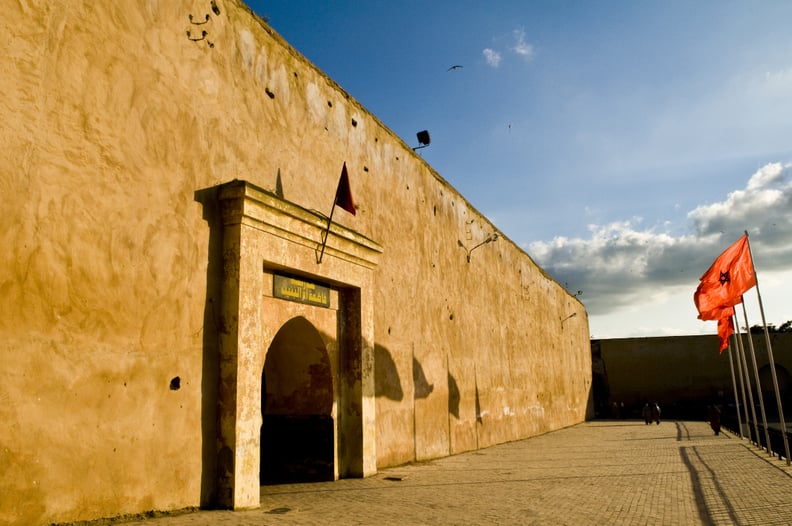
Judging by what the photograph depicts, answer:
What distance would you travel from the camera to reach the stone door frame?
261 inches

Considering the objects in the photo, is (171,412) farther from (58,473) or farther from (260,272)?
(260,272)

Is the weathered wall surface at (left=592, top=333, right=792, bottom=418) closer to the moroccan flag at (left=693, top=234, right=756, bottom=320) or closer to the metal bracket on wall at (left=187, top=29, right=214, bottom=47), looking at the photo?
the moroccan flag at (left=693, top=234, right=756, bottom=320)

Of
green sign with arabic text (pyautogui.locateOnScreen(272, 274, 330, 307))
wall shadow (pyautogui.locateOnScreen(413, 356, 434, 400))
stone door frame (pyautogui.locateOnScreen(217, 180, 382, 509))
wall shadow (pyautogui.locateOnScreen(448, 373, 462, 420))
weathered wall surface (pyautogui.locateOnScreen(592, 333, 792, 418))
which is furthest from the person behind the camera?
weathered wall surface (pyautogui.locateOnScreen(592, 333, 792, 418))

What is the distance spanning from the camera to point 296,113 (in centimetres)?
884

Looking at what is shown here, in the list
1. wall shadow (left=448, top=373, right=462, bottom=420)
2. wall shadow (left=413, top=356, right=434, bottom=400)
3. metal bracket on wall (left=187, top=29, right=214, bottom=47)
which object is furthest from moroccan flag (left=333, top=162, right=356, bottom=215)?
wall shadow (left=448, top=373, right=462, bottom=420)

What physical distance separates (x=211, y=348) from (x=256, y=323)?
603 millimetres

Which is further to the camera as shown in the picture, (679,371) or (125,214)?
(679,371)

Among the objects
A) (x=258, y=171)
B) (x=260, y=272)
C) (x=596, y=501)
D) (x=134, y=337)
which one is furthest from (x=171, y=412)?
(x=596, y=501)

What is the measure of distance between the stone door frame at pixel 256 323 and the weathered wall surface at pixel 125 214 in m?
0.18

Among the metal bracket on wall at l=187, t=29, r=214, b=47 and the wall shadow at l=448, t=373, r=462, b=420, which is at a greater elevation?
the metal bracket on wall at l=187, t=29, r=214, b=47

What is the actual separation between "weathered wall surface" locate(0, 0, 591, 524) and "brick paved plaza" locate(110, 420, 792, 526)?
2.76ft

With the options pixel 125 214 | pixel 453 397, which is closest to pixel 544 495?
pixel 453 397

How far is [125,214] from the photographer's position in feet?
18.9

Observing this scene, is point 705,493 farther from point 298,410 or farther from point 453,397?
point 453,397
